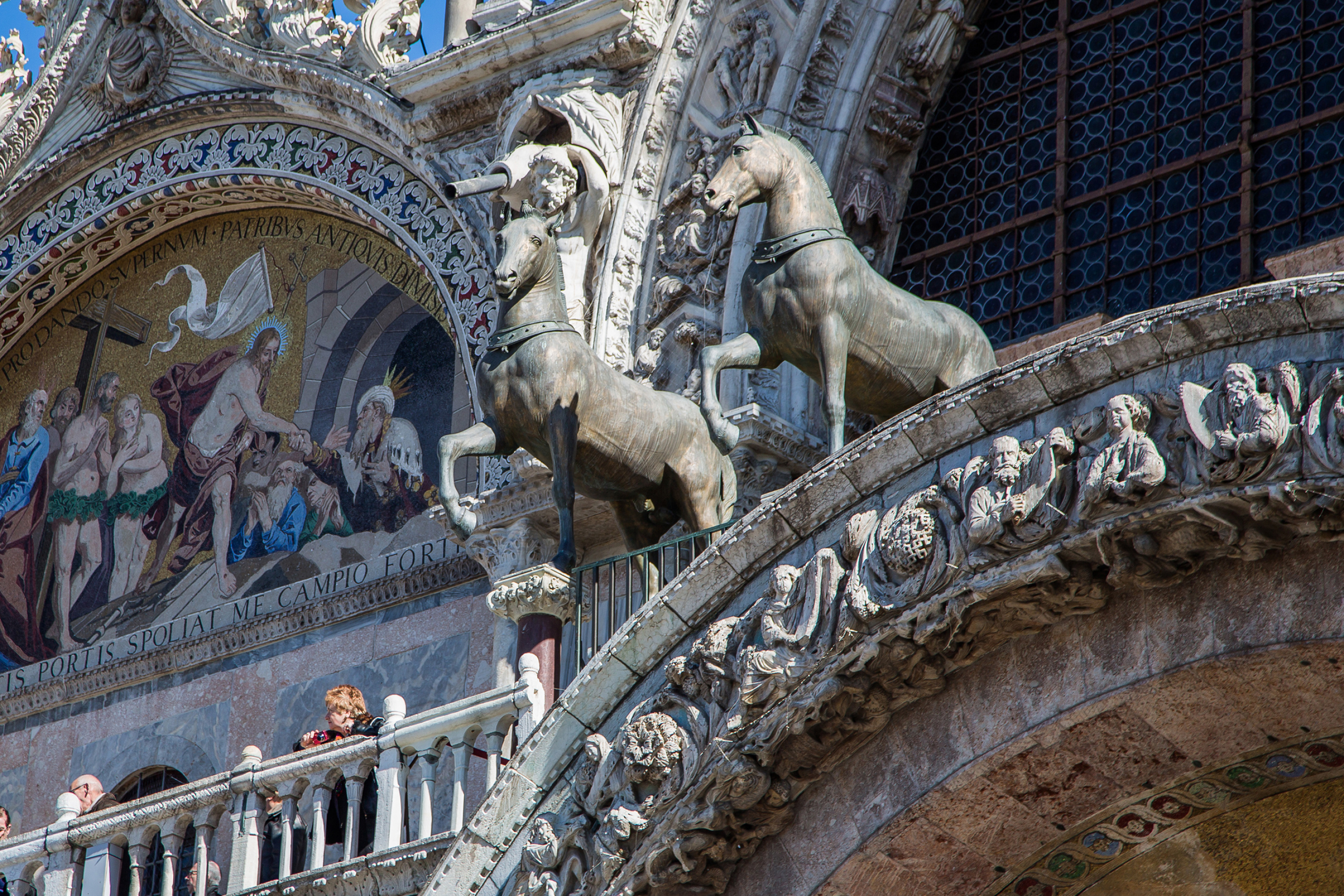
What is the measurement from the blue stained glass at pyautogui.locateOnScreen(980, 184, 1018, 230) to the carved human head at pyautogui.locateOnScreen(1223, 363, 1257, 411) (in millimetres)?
4114

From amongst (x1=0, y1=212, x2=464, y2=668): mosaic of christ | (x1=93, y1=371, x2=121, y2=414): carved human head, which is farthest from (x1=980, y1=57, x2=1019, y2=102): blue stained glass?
(x1=93, y1=371, x2=121, y2=414): carved human head

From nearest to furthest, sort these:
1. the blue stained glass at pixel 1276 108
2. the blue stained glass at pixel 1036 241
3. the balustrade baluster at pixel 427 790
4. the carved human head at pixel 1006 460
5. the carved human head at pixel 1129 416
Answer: the carved human head at pixel 1129 416, the carved human head at pixel 1006 460, the balustrade baluster at pixel 427 790, the blue stained glass at pixel 1276 108, the blue stained glass at pixel 1036 241

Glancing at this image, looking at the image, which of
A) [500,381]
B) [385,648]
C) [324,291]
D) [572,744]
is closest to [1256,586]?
[572,744]

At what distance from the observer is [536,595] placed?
10.4 meters

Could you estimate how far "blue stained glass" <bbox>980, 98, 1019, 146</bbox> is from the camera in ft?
37.2

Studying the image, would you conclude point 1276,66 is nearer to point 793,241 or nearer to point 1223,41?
point 1223,41

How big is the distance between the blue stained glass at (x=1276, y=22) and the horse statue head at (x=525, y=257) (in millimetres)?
3704

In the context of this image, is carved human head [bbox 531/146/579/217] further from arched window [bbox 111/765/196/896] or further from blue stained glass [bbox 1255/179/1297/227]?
arched window [bbox 111/765/196/896]

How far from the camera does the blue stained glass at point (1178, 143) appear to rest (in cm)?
1059

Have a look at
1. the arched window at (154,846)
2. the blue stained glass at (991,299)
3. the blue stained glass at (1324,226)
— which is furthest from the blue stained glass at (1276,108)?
the arched window at (154,846)

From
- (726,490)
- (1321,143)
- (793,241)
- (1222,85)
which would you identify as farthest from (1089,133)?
(726,490)

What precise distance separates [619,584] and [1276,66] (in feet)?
13.4

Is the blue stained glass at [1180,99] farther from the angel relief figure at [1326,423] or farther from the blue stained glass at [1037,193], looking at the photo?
the angel relief figure at [1326,423]

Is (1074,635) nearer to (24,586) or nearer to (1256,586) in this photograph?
(1256,586)
